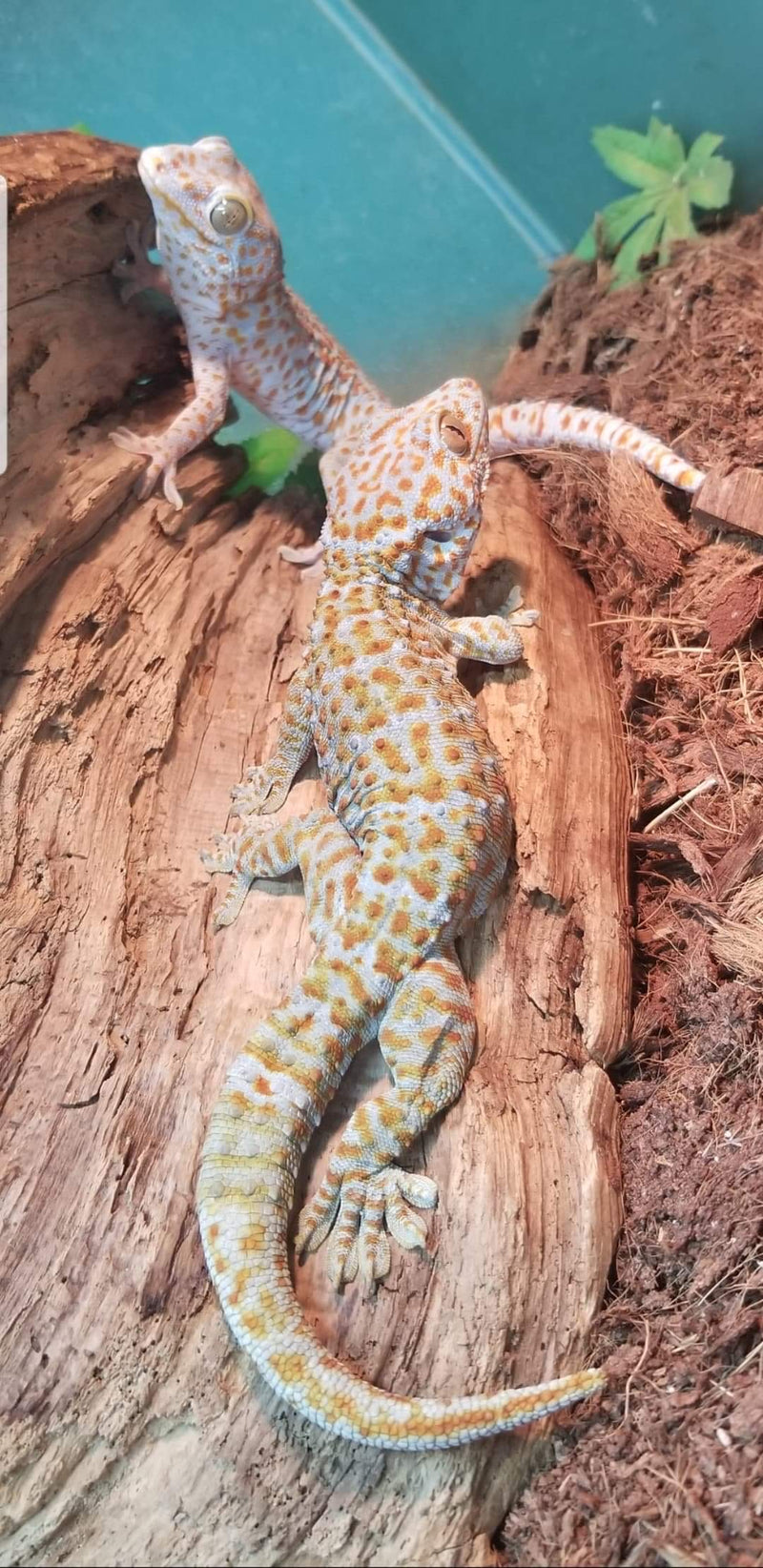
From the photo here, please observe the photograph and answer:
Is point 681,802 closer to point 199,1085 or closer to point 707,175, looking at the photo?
point 199,1085

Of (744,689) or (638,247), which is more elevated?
(638,247)

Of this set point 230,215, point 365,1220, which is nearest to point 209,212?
point 230,215

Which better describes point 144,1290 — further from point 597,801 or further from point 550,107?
point 550,107

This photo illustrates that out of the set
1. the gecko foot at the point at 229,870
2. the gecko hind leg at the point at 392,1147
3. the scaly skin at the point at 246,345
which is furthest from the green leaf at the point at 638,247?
the gecko hind leg at the point at 392,1147

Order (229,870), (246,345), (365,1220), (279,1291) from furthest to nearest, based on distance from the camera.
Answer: (246,345)
(229,870)
(365,1220)
(279,1291)

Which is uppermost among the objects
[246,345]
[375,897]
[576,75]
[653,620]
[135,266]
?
[135,266]

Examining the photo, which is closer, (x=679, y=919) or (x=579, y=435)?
(x=679, y=919)

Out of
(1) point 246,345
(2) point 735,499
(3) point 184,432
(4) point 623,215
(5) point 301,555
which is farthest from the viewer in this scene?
(4) point 623,215

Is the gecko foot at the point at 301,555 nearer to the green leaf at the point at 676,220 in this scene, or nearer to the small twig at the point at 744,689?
the small twig at the point at 744,689
